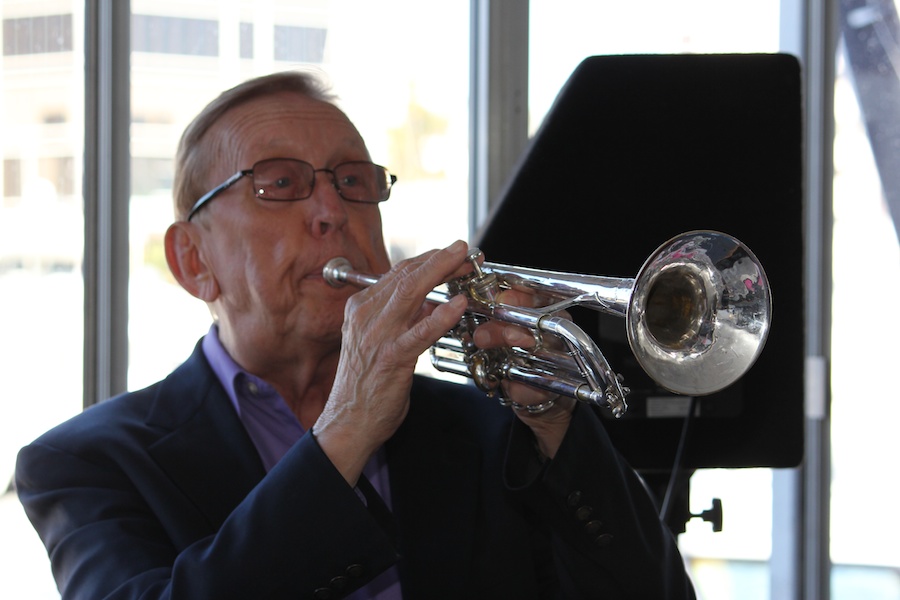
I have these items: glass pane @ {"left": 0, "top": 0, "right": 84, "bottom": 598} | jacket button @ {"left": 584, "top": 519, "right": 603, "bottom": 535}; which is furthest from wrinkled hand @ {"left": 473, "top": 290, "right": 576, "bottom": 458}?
glass pane @ {"left": 0, "top": 0, "right": 84, "bottom": 598}

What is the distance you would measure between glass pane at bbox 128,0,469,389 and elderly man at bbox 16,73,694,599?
0.63 meters

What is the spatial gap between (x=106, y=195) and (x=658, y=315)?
65.1 inches

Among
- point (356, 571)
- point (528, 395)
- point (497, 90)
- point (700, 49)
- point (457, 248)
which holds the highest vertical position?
point (700, 49)

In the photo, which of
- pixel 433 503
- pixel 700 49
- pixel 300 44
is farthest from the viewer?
pixel 700 49

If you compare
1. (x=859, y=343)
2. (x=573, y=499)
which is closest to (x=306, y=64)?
(x=573, y=499)

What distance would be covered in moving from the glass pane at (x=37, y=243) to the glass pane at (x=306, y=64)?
160 millimetres

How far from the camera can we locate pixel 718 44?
10.5ft

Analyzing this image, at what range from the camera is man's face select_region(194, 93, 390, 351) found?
5.84 feet

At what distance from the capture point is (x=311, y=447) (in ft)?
4.48

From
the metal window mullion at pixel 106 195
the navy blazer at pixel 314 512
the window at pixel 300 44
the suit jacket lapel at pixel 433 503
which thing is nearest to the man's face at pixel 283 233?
the navy blazer at pixel 314 512

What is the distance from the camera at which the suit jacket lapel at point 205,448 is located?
158cm

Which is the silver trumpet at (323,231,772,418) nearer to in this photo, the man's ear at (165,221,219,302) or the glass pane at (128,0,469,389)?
the man's ear at (165,221,219,302)

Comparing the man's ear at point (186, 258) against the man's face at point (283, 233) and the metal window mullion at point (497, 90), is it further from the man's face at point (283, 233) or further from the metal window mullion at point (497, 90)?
the metal window mullion at point (497, 90)

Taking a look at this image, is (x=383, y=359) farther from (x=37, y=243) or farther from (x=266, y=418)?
(x=37, y=243)
